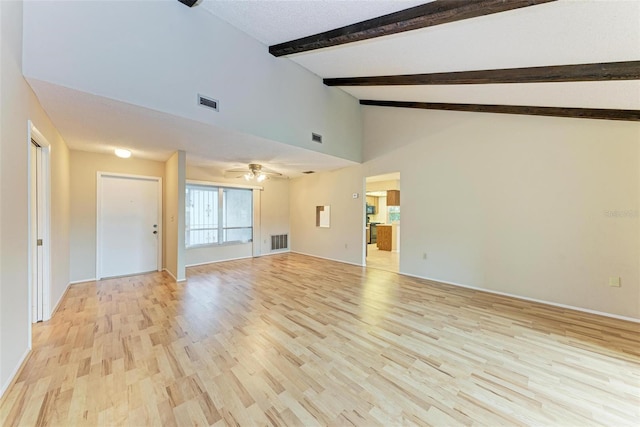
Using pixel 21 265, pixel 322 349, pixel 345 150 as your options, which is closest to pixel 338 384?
pixel 322 349

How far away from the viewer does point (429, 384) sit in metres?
1.92

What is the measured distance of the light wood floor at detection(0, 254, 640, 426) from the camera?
1642 mm

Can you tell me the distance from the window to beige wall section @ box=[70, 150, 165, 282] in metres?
1.74

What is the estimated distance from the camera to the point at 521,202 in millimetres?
3871

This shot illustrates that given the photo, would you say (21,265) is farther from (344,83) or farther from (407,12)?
(344,83)

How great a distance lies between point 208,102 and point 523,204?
501cm

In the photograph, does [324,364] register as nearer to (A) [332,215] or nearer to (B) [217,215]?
(A) [332,215]

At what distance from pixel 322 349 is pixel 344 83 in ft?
14.8

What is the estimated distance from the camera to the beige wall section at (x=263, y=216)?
6.24 metres

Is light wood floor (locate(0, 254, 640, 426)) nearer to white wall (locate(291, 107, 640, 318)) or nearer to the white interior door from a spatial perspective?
the white interior door

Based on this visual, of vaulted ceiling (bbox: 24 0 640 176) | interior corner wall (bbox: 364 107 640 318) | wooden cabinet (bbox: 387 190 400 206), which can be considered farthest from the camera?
wooden cabinet (bbox: 387 190 400 206)

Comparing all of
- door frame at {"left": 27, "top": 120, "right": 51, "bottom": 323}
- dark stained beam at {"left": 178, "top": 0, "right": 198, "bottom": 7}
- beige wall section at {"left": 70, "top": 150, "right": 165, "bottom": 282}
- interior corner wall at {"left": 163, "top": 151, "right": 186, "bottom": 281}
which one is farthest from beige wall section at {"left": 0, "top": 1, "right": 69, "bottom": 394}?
beige wall section at {"left": 70, "top": 150, "right": 165, "bottom": 282}

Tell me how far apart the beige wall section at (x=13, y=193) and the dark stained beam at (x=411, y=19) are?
2.90 metres

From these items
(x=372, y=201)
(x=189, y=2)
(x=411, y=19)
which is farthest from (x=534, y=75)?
(x=372, y=201)
